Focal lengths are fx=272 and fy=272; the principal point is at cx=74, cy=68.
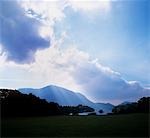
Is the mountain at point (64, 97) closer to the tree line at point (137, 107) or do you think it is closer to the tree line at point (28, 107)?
the tree line at point (28, 107)

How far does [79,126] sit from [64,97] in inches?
22.3

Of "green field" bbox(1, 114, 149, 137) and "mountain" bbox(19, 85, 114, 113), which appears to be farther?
"mountain" bbox(19, 85, 114, 113)

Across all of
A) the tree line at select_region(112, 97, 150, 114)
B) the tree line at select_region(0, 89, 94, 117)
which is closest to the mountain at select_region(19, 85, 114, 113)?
the tree line at select_region(0, 89, 94, 117)

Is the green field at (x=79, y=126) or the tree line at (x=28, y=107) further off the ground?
the tree line at (x=28, y=107)

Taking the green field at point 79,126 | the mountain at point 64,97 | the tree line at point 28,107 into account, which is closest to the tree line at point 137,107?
the green field at point 79,126

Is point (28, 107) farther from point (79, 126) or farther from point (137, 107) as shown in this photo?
point (137, 107)

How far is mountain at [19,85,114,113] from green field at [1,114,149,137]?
0.21 m

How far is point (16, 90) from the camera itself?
4723 millimetres

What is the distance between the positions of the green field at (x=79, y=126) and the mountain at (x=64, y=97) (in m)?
0.21

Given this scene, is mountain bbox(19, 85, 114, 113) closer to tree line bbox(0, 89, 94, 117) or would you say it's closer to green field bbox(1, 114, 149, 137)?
tree line bbox(0, 89, 94, 117)

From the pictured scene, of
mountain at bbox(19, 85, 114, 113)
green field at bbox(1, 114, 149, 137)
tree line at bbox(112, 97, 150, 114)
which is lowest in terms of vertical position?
green field at bbox(1, 114, 149, 137)

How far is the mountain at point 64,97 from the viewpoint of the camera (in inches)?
183

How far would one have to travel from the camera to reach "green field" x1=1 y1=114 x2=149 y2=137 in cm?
431

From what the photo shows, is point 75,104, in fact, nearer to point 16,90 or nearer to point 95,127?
point 95,127
